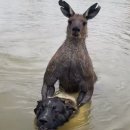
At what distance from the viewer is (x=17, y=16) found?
15172 mm

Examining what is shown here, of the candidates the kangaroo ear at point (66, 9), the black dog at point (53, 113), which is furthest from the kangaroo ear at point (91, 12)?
the black dog at point (53, 113)

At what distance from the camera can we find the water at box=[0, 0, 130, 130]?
6969mm

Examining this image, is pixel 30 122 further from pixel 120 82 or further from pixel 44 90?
pixel 120 82

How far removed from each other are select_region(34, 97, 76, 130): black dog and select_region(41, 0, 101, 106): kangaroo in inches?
26.9

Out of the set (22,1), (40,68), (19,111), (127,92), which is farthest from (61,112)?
(22,1)

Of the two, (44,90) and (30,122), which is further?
(44,90)

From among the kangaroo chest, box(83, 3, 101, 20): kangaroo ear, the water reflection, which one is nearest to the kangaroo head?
box(83, 3, 101, 20): kangaroo ear

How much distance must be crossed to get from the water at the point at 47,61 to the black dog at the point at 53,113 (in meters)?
0.25

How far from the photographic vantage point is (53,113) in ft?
19.9

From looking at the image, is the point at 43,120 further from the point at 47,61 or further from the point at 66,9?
the point at 47,61

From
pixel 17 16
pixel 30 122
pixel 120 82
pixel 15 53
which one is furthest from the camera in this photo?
pixel 17 16

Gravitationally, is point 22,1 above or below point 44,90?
below

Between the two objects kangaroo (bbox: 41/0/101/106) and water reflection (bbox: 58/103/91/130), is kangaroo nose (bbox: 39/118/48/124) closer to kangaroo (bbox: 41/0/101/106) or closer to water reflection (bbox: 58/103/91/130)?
water reflection (bbox: 58/103/91/130)

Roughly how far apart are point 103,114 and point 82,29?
4.94 feet
